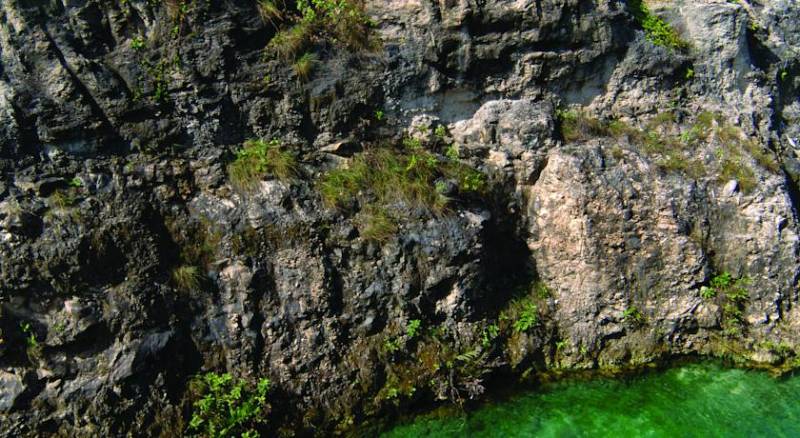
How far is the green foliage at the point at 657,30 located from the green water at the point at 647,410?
171 inches

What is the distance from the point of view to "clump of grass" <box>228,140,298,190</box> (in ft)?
22.1

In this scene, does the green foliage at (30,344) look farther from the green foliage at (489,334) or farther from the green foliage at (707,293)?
the green foliage at (707,293)

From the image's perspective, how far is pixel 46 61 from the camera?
6180mm

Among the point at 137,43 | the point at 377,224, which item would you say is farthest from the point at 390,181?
the point at 137,43

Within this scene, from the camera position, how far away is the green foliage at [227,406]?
5.97 meters

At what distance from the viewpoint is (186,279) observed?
6.33 metres

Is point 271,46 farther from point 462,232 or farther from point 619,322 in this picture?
point 619,322

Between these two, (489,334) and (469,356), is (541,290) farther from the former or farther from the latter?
(469,356)

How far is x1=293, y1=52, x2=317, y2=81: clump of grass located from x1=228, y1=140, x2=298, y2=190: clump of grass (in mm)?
837

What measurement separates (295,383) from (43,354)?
7.78ft

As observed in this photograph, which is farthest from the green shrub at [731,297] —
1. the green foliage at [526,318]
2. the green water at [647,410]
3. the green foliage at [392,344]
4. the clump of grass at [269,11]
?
the clump of grass at [269,11]

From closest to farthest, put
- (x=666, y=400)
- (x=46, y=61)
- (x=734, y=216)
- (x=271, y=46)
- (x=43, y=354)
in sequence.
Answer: (x=43, y=354) → (x=46, y=61) → (x=666, y=400) → (x=271, y=46) → (x=734, y=216)

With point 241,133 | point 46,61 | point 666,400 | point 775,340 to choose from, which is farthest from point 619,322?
point 46,61

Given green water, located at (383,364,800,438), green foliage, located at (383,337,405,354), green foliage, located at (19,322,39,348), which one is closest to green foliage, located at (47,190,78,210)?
green foliage, located at (19,322,39,348)
